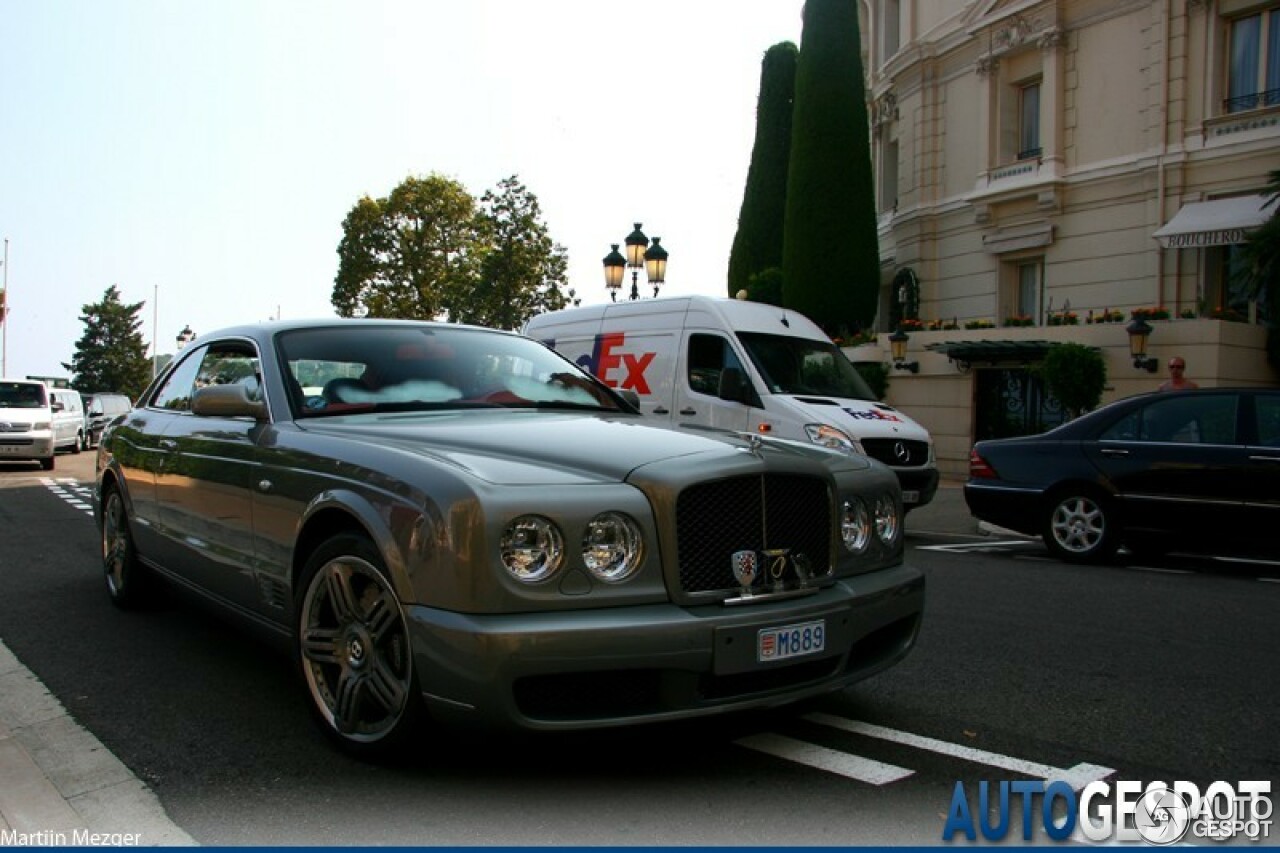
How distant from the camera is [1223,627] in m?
6.19

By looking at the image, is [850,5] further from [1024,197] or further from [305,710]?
[305,710]

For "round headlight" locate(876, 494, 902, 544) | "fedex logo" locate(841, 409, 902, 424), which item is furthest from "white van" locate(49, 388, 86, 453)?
"round headlight" locate(876, 494, 902, 544)

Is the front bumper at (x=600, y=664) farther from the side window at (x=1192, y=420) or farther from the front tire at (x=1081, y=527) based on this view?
the side window at (x=1192, y=420)

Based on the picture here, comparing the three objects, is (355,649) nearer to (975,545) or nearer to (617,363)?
(975,545)

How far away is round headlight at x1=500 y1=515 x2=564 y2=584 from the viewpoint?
3139 millimetres

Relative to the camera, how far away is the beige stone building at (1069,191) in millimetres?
18031

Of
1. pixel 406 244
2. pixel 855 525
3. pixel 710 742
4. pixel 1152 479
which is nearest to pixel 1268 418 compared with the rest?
pixel 1152 479

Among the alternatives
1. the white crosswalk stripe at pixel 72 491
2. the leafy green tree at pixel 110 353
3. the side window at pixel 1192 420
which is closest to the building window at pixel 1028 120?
the side window at pixel 1192 420

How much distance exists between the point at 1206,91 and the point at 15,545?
A: 19.5 meters

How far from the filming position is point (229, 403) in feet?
14.7

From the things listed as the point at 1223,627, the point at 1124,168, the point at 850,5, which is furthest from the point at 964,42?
the point at 1223,627

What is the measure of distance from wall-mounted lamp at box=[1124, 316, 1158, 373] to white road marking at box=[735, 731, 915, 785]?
14.7 meters

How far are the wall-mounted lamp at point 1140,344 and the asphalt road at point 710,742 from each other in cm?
1109

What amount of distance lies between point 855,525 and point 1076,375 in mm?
13496
